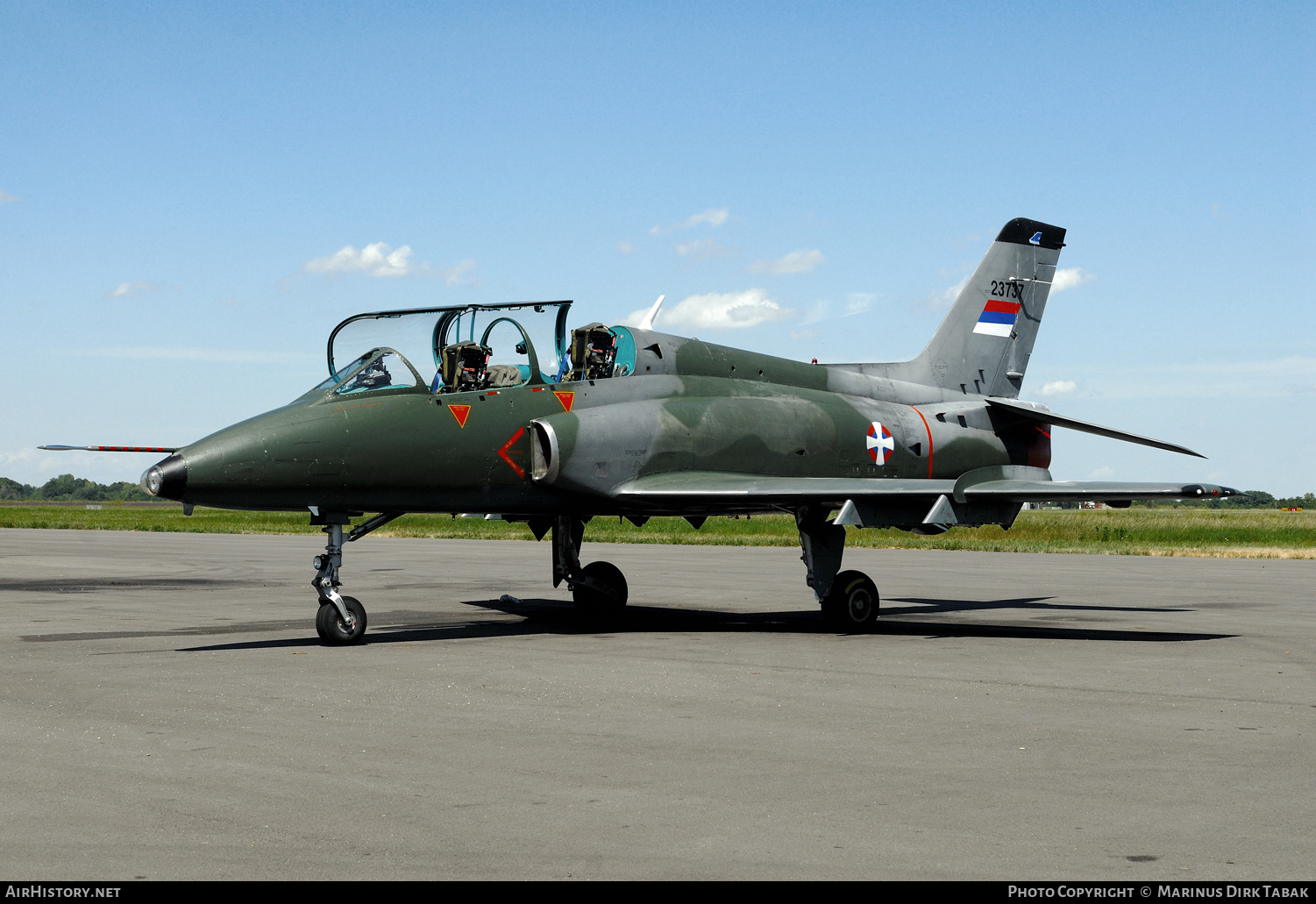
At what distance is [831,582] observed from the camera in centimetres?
1569

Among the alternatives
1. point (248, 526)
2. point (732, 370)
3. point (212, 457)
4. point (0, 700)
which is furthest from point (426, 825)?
point (248, 526)

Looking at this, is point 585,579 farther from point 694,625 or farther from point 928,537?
point 928,537

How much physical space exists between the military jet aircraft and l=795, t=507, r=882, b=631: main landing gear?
0.03m

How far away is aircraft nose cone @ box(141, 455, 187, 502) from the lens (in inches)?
468

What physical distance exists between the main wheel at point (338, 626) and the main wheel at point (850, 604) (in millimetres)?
5760

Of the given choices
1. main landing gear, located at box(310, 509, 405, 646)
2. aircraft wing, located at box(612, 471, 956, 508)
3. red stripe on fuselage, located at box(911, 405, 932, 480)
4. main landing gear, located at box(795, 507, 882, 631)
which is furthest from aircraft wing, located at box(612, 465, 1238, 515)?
main landing gear, located at box(310, 509, 405, 646)

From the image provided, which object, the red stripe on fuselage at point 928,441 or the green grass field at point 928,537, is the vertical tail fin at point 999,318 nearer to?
the red stripe on fuselage at point 928,441

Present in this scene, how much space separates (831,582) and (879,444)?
278 cm

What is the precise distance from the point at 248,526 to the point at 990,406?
4521 cm

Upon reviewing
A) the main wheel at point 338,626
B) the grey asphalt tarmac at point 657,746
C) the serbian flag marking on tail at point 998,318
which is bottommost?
the grey asphalt tarmac at point 657,746

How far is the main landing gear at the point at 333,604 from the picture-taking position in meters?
13.1

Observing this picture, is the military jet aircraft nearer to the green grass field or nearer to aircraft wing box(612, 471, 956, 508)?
aircraft wing box(612, 471, 956, 508)

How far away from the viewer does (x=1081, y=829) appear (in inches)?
225

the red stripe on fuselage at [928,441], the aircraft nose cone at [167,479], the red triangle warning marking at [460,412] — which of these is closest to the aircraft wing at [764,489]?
the red triangle warning marking at [460,412]
